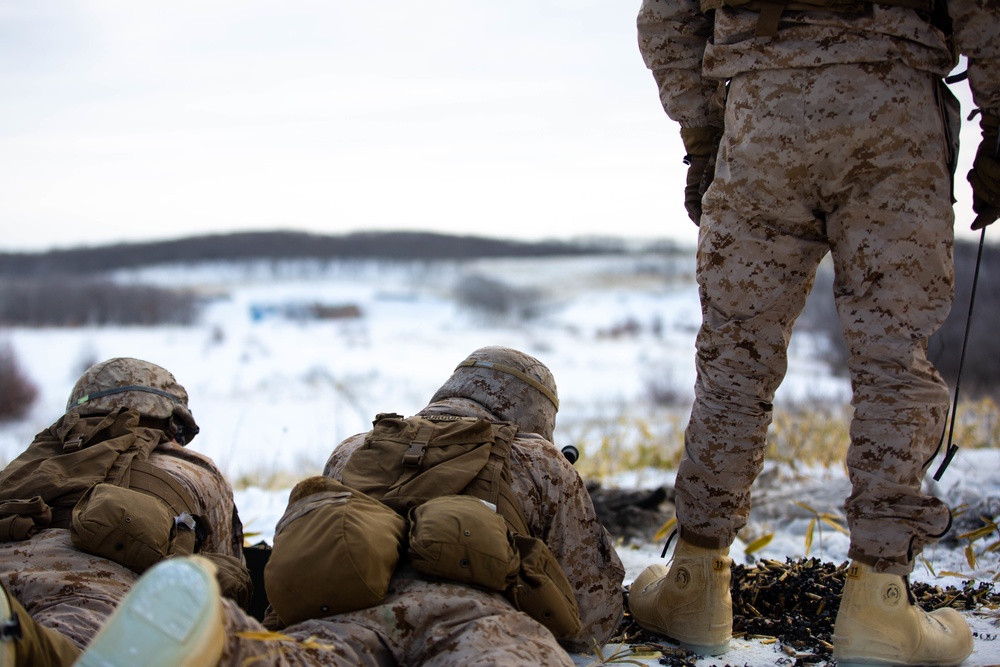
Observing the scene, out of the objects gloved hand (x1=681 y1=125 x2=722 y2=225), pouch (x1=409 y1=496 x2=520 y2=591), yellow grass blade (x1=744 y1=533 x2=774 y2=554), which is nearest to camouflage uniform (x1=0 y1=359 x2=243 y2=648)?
pouch (x1=409 y1=496 x2=520 y2=591)

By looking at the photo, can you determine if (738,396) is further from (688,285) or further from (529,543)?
(688,285)

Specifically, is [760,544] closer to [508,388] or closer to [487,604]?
[508,388]

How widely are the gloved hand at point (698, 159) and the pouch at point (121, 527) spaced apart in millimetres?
1948

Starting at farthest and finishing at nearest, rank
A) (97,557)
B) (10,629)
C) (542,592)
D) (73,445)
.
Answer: (73,445), (97,557), (542,592), (10,629)

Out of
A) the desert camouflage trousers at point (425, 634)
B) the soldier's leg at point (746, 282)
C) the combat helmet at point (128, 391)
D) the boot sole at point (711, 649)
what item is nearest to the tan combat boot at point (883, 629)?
the boot sole at point (711, 649)

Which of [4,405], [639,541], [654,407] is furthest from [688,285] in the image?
[639,541]

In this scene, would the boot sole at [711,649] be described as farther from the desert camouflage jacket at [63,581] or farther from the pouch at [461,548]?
the desert camouflage jacket at [63,581]

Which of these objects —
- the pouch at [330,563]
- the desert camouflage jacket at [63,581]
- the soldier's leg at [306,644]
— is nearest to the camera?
the soldier's leg at [306,644]

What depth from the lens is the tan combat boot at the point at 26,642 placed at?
1.72 meters

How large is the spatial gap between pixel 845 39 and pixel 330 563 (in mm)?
1921

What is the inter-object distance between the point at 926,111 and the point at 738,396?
0.95m

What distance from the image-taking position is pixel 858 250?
248 cm

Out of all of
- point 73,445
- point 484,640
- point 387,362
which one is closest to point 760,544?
point 484,640

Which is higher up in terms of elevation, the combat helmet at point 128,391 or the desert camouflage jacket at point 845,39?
the desert camouflage jacket at point 845,39
